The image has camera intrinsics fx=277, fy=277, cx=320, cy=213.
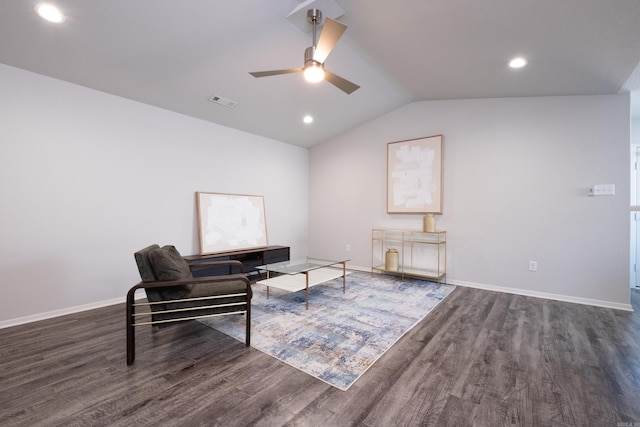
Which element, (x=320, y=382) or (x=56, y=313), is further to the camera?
(x=56, y=313)

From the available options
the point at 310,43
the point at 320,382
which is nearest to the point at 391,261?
the point at 320,382

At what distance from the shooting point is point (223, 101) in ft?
12.7

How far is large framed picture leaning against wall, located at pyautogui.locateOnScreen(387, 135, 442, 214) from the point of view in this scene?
15.0ft

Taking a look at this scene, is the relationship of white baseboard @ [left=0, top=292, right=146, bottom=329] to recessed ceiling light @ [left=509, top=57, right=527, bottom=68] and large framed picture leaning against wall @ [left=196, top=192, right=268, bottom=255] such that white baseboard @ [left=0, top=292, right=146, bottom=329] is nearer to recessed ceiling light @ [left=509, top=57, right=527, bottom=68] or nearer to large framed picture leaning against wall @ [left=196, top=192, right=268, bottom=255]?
large framed picture leaning against wall @ [left=196, top=192, right=268, bottom=255]

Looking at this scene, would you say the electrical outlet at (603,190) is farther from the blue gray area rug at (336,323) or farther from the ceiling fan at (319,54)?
the ceiling fan at (319,54)

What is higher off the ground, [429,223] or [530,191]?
[530,191]

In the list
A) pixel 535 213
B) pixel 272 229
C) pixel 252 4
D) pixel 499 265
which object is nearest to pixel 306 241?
pixel 272 229

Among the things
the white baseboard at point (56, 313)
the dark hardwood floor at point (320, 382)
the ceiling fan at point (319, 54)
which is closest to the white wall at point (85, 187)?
the white baseboard at point (56, 313)

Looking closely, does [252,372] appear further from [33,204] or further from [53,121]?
[53,121]

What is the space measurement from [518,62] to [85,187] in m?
5.01

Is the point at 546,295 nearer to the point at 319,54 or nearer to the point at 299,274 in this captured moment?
the point at 299,274

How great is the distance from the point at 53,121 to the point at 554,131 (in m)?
6.07

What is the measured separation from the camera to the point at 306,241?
6.25 m

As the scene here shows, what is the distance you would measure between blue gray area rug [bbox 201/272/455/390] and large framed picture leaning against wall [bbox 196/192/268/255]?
93 cm
